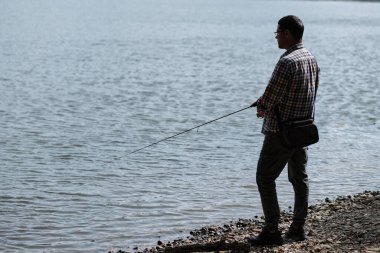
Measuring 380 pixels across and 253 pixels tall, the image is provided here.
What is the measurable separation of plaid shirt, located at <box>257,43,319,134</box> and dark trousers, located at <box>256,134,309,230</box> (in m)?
0.18

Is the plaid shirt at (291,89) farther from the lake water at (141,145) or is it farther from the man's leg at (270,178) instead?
the lake water at (141,145)

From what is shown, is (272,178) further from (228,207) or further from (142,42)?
(142,42)

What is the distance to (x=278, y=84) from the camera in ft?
24.3

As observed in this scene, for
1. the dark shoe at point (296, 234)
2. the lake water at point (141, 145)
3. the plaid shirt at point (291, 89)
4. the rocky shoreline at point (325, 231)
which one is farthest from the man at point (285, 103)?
the lake water at point (141, 145)

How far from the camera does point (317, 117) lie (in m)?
20.8

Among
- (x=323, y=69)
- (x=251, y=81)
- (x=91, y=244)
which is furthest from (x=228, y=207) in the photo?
(x=323, y=69)

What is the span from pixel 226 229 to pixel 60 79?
21.0 metres

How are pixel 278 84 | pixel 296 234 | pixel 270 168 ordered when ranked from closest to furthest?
pixel 278 84 < pixel 270 168 < pixel 296 234

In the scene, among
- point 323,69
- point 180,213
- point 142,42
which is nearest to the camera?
point 180,213

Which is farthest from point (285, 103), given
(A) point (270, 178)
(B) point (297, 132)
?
(A) point (270, 178)

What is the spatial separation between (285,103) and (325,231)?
5.81 ft

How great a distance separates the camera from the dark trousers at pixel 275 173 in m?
7.58

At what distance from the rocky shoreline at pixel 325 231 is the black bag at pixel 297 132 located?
1057 mm

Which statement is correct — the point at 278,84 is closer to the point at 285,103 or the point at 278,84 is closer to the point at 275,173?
the point at 285,103
